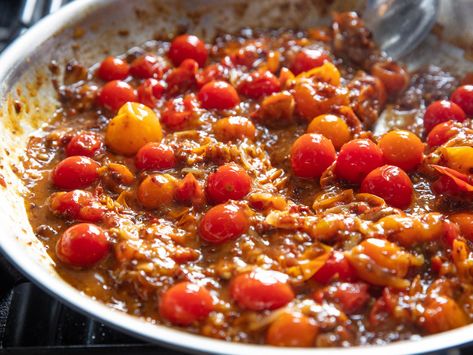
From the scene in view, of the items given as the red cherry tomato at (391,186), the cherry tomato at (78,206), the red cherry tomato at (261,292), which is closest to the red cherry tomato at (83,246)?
the cherry tomato at (78,206)

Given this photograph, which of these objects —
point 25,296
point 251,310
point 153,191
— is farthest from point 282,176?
point 25,296

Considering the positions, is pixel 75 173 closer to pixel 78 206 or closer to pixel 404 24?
pixel 78 206

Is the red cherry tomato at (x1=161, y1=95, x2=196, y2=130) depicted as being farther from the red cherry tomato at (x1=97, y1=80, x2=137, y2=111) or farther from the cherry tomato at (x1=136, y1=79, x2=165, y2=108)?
the red cherry tomato at (x1=97, y1=80, x2=137, y2=111)

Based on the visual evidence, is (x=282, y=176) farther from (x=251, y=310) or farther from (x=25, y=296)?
(x=25, y=296)

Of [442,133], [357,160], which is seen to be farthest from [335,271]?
[442,133]

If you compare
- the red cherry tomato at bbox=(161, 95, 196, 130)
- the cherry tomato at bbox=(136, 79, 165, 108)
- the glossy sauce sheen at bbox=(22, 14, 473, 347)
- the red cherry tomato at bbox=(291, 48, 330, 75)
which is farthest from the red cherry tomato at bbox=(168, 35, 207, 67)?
the red cherry tomato at bbox=(291, 48, 330, 75)

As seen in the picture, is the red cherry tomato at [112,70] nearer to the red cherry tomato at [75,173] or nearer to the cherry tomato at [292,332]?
the red cherry tomato at [75,173]
